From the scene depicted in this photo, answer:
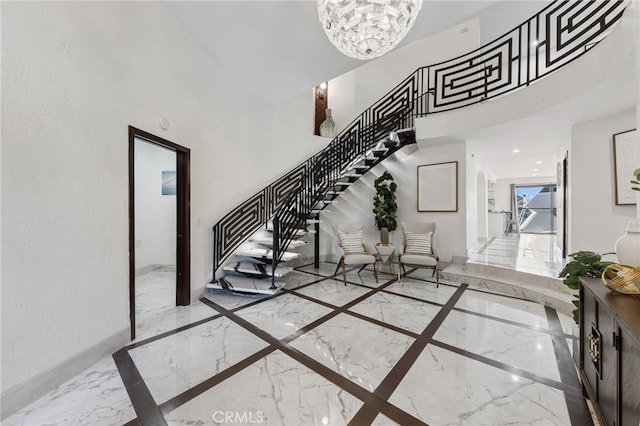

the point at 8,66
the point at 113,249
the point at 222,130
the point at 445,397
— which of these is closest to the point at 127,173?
the point at 113,249

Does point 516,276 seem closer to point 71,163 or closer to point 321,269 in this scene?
point 321,269

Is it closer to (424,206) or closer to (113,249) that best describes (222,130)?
(113,249)

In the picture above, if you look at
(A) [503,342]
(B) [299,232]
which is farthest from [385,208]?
(A) [503,342]

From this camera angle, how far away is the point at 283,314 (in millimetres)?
2969

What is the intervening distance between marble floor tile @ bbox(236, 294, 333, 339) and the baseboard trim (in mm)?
1219

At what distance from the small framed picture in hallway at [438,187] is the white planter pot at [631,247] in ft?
11.7

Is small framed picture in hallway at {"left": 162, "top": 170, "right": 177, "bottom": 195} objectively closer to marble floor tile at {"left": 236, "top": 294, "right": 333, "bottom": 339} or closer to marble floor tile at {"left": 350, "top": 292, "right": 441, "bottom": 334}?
marble floor tile at {"left": 236, "top": 294, "right": 333, "bottom": 339}

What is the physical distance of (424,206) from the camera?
5152mm

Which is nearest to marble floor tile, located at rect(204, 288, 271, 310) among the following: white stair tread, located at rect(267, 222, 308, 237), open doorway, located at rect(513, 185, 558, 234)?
white stair tread, located at rect(267, 222, 308, 237)

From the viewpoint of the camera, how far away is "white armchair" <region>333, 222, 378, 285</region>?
4.34 m

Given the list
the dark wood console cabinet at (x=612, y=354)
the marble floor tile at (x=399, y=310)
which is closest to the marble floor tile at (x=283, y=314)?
the marble floor tile at (x=399, y=310)

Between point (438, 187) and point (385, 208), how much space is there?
3.79 feet

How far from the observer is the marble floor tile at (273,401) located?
146 cm

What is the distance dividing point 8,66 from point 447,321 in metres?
4.29
